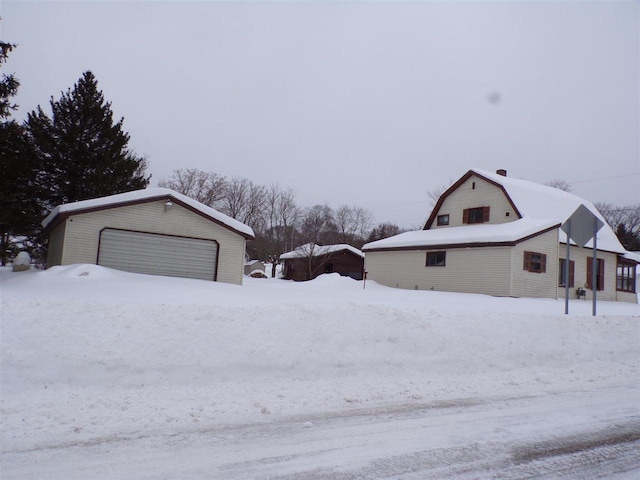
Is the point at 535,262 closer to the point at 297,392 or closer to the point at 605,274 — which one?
the point at 605,274

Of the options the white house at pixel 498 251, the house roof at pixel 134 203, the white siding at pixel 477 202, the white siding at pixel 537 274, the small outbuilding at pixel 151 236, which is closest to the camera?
the house roof at pixel 134 203

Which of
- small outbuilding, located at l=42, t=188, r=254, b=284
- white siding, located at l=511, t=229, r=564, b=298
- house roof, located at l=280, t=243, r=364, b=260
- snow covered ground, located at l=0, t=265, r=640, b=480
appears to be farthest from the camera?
house roof, located at l=280, t=243, r=364, b=260

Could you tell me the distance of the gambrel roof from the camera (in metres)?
22.8

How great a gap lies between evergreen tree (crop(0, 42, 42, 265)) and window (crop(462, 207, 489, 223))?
78.4ft

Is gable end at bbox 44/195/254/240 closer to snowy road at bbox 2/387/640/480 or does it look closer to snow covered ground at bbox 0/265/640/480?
snow covered ground at bbox 0/265/640/480

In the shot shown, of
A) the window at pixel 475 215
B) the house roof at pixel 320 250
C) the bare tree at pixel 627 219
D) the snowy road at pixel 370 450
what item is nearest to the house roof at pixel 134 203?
the snowy road at pixel 370 450

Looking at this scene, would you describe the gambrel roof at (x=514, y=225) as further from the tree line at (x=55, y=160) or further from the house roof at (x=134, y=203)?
the tree line at (x=55, y=160)

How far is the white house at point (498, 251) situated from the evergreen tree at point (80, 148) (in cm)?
1822

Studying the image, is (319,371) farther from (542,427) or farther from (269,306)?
(542,427)

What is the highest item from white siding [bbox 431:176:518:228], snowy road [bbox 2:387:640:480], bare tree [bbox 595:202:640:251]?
bare tree [bbox 595:202:640:251]

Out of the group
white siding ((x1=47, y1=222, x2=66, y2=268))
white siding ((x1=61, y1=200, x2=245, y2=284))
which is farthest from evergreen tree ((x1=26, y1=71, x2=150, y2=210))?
white siding ((x1=61, y1=200, x2=245, y2=284))

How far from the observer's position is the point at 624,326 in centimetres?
1273

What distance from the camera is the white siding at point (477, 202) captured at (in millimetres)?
26031

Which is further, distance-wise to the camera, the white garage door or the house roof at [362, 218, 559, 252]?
the house roof at [362, 218, 559, 252]
